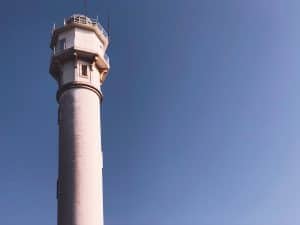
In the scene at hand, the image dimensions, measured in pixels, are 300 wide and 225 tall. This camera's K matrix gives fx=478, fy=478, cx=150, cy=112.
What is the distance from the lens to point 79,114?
37688mm

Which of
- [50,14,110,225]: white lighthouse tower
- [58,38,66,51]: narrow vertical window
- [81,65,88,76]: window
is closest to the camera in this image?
[50,14,110,225]: white lighthouse tower

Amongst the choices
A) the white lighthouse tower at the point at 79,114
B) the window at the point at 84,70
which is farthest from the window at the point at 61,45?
the window at the point at 84,70

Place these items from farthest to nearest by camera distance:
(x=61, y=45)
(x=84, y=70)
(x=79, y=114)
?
→ (x=61, y=45) < (x=84, y=70) < (x=79, y=114)

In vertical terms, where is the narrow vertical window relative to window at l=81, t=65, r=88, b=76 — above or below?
above

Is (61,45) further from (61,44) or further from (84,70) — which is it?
(84,70)

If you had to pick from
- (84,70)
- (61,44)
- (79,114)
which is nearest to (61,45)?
(61,44)

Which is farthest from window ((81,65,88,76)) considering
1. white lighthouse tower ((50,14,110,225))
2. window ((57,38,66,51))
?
window ((57,38,66,51))

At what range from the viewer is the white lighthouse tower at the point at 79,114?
3453cm

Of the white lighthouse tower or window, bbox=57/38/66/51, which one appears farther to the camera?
window, bbox=57/38/66/51

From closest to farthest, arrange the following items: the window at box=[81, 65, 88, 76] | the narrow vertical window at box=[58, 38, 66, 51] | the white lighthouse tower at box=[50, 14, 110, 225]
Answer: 1. the white lighthouse tower at box=[50, 14, 110, 225]
2. the window at box=[81, 65, 88, 76]
3. the narrow vertical window at box=[58, 38, 66, 51]

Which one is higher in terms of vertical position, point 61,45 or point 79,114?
point 61,45

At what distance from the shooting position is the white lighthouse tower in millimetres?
34531

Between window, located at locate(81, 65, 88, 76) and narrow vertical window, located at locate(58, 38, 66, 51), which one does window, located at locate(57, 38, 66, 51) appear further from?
window, located at locate(81, 65, 88, 76)

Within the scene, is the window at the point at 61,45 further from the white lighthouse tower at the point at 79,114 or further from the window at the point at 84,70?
the window at the point at 84,70
